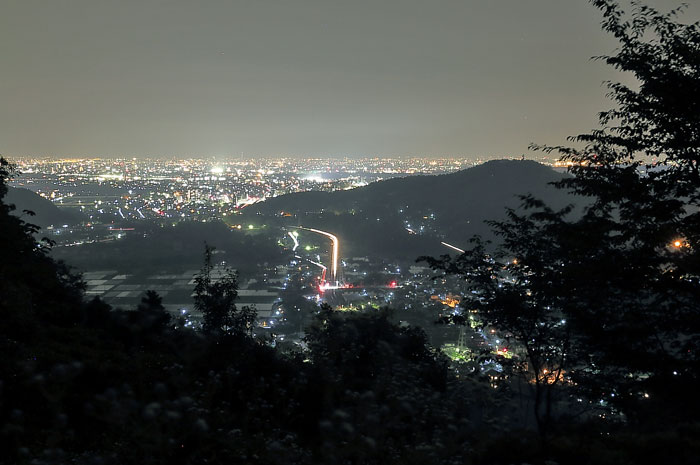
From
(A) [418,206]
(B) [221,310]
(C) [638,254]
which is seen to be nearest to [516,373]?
(C) [638,254]

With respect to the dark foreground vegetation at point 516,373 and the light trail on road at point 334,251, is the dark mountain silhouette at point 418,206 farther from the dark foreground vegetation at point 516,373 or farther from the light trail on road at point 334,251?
the dark foreground vegetation at point 516,373

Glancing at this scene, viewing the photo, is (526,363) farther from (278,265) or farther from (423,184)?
(423,184)

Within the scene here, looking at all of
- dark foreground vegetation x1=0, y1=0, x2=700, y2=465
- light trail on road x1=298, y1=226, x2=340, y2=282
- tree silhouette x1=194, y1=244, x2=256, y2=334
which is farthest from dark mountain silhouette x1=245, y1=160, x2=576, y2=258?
dark foreground vegetation x1=0, y1=0, x2=700, y2=465

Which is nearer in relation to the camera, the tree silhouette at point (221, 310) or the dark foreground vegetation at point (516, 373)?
the dark foreground vegetation at point (516, 373)

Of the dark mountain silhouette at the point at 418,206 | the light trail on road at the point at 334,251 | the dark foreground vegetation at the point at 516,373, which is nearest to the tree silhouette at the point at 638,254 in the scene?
the dark foreground vegetation at the point at 516,373

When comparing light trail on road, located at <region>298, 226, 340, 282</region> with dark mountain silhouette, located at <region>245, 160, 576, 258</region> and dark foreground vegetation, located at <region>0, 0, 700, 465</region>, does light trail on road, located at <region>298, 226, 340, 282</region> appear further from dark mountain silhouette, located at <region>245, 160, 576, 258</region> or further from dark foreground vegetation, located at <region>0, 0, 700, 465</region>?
dark foreground vegetation, located at <region>0, 0, 700, 465</region>

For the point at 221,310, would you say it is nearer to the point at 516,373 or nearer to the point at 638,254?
the point at 516,373
